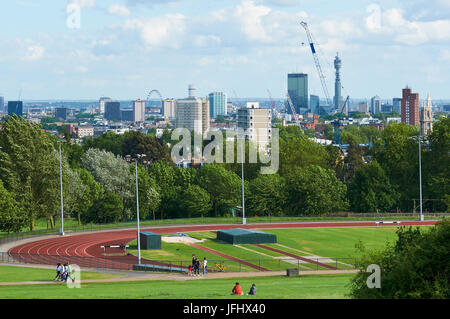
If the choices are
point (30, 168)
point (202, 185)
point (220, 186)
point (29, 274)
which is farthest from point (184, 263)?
point (202, 185)

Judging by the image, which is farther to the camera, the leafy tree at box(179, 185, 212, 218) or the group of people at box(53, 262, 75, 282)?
the leafy tree at box(179, 185, 212, 218)

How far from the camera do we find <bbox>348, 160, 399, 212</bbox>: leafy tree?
364ft

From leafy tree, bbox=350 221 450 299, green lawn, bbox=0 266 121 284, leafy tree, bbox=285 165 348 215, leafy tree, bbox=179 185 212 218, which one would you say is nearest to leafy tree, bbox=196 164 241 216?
leafy tree, bbox=179 185 212 218

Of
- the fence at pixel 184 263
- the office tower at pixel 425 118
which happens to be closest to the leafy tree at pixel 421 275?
the fence at pixel 184 263

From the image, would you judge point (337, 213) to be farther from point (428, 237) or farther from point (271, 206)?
point (428, 237)

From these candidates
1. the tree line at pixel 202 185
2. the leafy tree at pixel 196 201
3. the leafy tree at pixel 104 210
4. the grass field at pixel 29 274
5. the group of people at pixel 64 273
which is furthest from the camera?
the leafy tree at pixel 196 201

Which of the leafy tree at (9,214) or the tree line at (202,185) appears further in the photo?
the tree line at (202,185)

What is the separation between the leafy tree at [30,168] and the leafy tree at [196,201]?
78.1 ft

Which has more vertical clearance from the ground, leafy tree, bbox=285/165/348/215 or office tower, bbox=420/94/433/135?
office tower, bbox=420/94/433/135

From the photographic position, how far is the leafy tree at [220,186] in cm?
11106

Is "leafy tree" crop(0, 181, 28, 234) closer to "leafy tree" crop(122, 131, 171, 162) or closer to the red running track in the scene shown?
the red running track

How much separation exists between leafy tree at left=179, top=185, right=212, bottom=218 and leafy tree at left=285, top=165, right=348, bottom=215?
12202 mm

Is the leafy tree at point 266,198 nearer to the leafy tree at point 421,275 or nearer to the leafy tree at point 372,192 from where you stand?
the leafy tree at point 372,192
